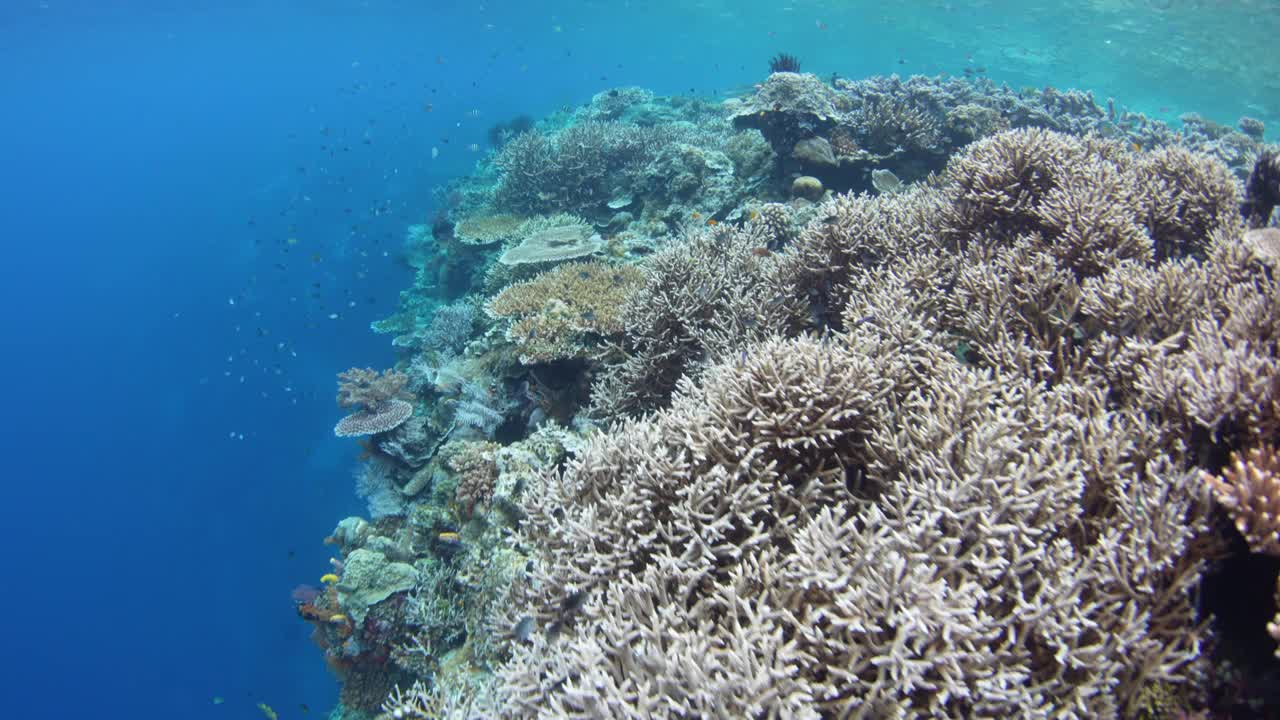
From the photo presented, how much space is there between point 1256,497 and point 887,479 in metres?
1.38

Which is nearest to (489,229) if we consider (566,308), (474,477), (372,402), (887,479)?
(372,402)

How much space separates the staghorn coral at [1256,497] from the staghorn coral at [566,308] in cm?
516

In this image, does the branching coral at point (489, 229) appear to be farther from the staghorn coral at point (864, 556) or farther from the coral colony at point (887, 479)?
the staghorn coral at point (864, 556)

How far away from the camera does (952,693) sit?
1991 millimetres

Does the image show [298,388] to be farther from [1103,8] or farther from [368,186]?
[1103,8]

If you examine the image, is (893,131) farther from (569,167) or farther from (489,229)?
(489,229)

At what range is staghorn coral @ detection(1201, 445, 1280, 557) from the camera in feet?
6.63

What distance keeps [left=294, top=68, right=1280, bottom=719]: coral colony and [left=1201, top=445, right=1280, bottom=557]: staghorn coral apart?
12mm

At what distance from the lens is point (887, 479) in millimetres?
2934

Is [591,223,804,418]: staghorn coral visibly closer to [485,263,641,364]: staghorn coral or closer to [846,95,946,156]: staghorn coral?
[485,263,641,364]: staghorn coral

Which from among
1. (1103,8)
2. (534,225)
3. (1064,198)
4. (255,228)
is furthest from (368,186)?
(1103,8)

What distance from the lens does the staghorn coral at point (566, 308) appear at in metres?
6.71

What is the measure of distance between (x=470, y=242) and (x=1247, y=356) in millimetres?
13172

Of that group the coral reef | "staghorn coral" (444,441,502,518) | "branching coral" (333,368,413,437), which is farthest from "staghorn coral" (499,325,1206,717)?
"branching coral" (333,368,413,437)
